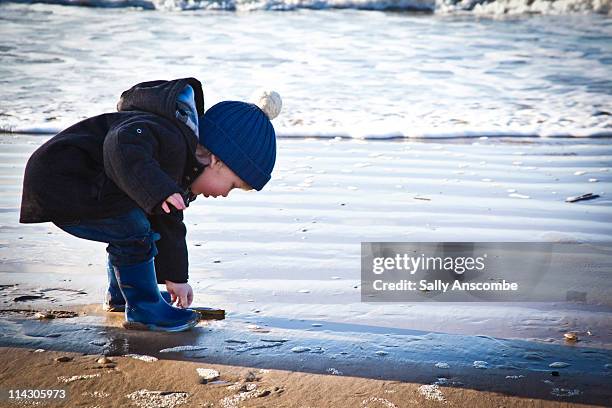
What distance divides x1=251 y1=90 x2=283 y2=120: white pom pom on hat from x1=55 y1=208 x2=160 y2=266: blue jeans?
0.62 meters

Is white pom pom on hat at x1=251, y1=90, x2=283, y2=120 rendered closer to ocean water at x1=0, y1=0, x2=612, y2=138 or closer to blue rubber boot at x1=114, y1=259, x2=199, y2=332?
blue rubber boot at x1=114, y1=259, x2=199, y2=332

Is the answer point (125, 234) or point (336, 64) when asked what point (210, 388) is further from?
point (336, 64)

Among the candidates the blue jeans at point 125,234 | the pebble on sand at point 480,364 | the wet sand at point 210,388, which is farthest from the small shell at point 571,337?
the blue jeans at point 125,234

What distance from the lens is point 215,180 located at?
9.15 feet

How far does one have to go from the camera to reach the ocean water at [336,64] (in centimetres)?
706

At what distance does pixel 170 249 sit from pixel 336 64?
6959mm

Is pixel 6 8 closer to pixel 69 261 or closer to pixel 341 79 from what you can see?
pixel 341 79

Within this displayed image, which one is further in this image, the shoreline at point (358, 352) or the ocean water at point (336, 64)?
the ocean water at point (336, 64)

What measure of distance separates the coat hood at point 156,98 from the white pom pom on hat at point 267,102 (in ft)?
1.17

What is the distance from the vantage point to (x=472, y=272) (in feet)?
11.0

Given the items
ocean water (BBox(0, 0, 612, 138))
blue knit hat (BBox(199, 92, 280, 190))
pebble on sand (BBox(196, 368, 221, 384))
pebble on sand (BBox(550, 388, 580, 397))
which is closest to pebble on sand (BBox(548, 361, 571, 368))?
pebble on sand (BBox(550, 388, 580, 397))

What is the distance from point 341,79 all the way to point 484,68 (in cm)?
184

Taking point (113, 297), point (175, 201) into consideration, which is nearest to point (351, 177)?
point (113, 297)

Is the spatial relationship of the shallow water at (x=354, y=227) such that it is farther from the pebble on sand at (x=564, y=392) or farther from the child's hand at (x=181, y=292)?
the pebble on sand at (x=564, y=392)
